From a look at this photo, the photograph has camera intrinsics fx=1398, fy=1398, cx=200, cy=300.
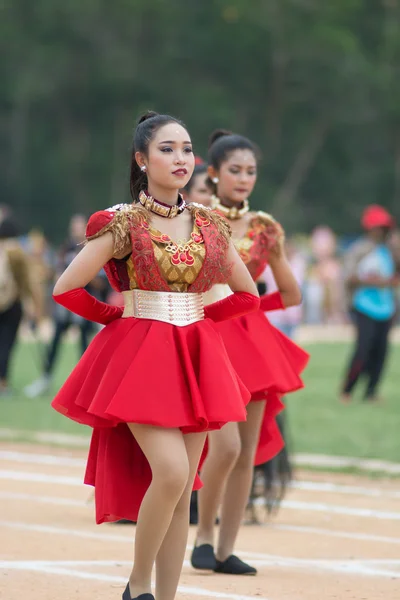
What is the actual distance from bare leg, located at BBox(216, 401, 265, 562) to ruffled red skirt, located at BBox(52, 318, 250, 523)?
4.18 ft

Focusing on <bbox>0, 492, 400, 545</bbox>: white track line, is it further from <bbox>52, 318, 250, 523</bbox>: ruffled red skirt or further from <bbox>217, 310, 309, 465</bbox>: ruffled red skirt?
<bbox>52, 318, 250, 523</bbox>: ruffled red skirt

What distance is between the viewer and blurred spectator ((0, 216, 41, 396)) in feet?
52.0


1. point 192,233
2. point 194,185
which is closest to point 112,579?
point 192,233

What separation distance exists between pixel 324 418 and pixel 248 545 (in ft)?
21.8

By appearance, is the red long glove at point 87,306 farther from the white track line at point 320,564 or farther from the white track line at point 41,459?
the white track line at point 41,459

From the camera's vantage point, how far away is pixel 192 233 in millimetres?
5559

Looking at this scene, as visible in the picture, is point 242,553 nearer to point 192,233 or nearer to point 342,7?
point 192,233

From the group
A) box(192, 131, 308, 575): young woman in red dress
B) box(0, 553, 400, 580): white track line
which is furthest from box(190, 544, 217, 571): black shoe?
box(0, 553, 400, 580): white track line

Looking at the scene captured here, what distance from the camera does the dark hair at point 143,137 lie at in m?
5.61

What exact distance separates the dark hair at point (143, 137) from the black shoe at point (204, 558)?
196 centimetres

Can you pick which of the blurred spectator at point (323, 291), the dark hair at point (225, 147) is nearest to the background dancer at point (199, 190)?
the dark hair at point (225, 147)

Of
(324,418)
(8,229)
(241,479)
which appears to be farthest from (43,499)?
(8,229)

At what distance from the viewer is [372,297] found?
51.5ft

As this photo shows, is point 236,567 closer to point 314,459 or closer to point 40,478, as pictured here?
point 40,478
